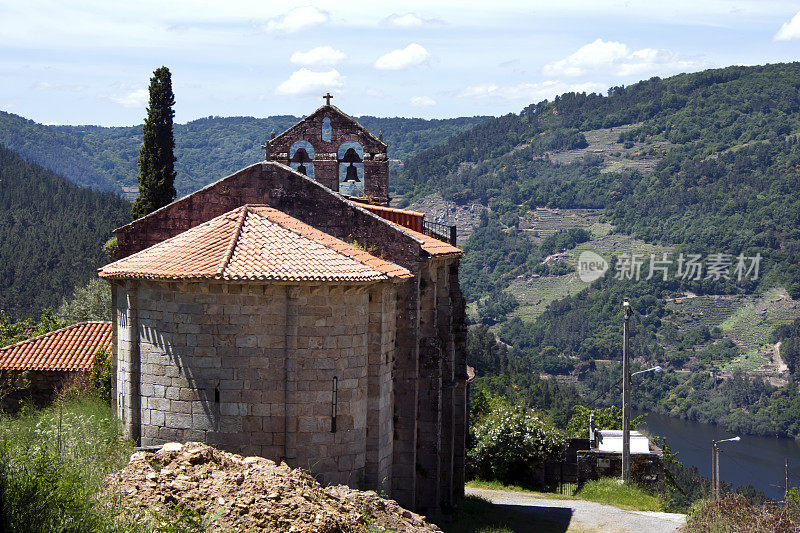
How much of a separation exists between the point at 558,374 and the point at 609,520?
439ft

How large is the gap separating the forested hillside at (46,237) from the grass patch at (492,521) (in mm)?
52438

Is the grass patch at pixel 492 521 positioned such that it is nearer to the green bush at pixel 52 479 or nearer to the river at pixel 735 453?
the green bush at pixel 52 479

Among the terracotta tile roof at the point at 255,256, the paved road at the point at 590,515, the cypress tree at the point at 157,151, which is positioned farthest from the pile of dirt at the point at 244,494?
the cypress tree at the point at 157,151

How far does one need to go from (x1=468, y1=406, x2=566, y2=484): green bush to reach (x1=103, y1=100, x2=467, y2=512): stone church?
11708 millimetres

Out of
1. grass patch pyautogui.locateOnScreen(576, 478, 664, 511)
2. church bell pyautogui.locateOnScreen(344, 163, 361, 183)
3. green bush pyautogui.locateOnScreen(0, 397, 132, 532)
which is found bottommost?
grass patch pyautogui.locateOnScreen(576, 478, 664, 511)

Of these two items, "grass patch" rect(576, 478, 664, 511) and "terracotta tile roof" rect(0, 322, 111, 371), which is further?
"grass patch" rect(576, 478, 664, 511)

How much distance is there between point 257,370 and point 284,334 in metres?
0.93

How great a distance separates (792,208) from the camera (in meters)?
185

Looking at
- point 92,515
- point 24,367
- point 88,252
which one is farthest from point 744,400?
point 92,515

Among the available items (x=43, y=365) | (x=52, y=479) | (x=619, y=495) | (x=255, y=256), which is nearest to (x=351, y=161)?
(x=255, y=256)

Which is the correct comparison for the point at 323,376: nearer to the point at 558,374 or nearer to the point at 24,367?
the point at 24,367

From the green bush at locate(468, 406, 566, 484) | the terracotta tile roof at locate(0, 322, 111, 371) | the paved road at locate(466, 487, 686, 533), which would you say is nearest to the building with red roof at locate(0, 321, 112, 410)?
the terracotta tile roof at locate(0, 322, 111, 371)

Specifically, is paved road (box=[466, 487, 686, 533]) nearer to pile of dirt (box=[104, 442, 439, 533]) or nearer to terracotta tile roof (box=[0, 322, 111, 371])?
pile of dirt (box=[104, 442, 439, 533])

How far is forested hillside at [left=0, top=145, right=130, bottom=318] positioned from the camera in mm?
75125
